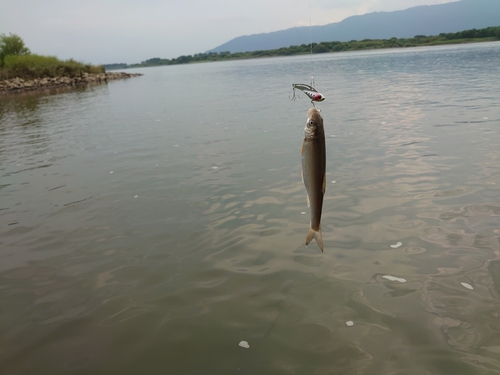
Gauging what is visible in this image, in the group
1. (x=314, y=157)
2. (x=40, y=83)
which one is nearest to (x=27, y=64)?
(x=40, y=83)

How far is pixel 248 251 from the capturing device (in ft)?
25.4

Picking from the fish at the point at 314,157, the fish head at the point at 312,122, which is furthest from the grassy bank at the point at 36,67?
the fish head at the point at 312,122

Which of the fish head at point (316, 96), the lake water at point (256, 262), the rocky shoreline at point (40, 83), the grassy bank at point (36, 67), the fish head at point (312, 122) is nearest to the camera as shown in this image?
the fish head at point (316, 96)

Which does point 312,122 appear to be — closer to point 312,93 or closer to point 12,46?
point 312,93

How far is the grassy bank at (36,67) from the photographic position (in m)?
70.5

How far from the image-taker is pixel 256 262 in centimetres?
733

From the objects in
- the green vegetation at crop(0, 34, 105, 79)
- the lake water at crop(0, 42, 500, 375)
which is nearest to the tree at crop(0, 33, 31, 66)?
the green vegetation at crop(0, 34, 105, 79)

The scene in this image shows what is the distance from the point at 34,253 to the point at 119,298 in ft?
9.84

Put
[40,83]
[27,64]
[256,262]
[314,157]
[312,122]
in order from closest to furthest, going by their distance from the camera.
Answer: [312,122]
[314,157]
[256,262]
[40,83]
[27,64]

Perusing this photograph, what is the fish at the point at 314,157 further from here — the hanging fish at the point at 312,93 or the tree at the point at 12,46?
the tree at the point at 12,46

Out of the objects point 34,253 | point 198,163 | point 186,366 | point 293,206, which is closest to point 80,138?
point 198,163

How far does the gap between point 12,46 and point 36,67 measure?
1229cm

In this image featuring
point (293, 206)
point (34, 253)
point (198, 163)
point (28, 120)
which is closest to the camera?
point (34, 253)

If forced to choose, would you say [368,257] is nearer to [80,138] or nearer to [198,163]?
[198,163]
